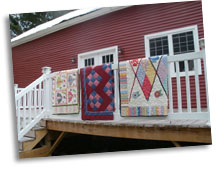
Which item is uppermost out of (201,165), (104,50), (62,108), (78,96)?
(104,50)

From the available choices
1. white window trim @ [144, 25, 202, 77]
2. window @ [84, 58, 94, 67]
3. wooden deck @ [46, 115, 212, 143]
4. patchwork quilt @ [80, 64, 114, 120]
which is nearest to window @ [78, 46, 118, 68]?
window @ [84, 58, 94, 67]

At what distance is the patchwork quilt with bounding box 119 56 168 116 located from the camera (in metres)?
1.50

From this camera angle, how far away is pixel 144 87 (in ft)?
5.17

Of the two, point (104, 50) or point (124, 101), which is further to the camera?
point (104, 50)

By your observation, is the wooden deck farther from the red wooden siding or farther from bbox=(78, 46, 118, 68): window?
bbox=(78, 46, 118, 68): window

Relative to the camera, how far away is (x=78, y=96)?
6.42 ft

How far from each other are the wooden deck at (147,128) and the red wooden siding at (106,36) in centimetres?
95

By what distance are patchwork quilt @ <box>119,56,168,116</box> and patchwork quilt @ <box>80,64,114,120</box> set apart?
0.42 ft

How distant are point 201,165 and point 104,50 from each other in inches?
98.4

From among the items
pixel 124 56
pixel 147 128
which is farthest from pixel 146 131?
pixel 124 56

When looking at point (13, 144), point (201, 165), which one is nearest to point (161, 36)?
point (201, 165)

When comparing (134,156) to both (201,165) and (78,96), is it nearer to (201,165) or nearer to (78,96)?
(201,165)

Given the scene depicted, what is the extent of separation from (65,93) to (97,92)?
1.41 ft

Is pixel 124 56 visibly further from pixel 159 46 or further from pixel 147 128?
pixel 147 128
